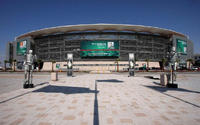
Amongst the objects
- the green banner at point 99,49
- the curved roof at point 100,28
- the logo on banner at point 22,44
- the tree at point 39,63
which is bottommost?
the tree at point 39,63

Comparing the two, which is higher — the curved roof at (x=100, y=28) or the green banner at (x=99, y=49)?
the curved roof at (x=100, y=28)

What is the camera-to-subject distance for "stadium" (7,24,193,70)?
2080 inches

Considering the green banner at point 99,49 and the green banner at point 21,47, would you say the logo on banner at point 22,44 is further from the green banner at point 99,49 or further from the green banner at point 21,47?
the green banner at point 99,49

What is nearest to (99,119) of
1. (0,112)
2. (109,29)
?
(0,112)

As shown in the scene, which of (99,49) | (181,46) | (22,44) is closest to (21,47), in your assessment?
(22,44)

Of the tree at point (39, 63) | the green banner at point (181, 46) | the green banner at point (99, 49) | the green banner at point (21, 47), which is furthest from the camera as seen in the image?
the green banner at point (21, 47)

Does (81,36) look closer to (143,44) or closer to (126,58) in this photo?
(126,58)

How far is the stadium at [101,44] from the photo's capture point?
52.8m

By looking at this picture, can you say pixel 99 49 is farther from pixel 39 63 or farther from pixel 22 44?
pixel 22 44

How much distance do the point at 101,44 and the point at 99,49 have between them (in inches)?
120

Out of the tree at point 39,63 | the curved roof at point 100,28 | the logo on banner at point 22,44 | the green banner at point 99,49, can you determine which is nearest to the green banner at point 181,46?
the curved roof at point 100,28

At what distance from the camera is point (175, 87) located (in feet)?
30.0

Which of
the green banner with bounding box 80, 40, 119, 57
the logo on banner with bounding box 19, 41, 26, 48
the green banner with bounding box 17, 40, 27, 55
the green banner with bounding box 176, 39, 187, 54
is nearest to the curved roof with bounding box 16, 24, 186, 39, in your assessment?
the green banner with bounding box 80, 40, 119, 57

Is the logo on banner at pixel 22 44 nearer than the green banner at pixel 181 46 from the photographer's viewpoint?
No
